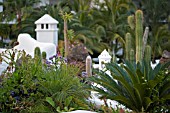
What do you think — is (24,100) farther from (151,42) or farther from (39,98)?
(151,42)

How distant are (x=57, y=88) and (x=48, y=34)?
7.90 metres

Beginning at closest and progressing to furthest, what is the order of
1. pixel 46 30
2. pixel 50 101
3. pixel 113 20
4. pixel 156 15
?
pixel 50 101 < pixel 46 30 < pixel 113 20 < pixel 156 15

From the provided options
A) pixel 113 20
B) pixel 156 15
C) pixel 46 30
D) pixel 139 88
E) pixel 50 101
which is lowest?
pixel 50 101

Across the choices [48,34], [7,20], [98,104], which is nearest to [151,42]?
[7,20]

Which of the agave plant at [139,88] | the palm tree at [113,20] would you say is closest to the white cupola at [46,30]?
the palm tree at [113,20]

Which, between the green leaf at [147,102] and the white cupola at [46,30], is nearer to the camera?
the green leaf at [147,102]

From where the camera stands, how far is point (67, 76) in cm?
636

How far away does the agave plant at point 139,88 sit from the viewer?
5.87 metres

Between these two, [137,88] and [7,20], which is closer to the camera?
[137,88]

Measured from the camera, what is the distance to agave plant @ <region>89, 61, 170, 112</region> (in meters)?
5.87

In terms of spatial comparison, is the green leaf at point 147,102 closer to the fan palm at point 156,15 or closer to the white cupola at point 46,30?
→ the white cupola at point 46,30

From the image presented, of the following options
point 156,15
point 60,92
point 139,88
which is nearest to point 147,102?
point 139,88

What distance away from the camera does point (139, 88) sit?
586 cm

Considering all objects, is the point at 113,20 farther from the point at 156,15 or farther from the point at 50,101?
the point at 50,101
